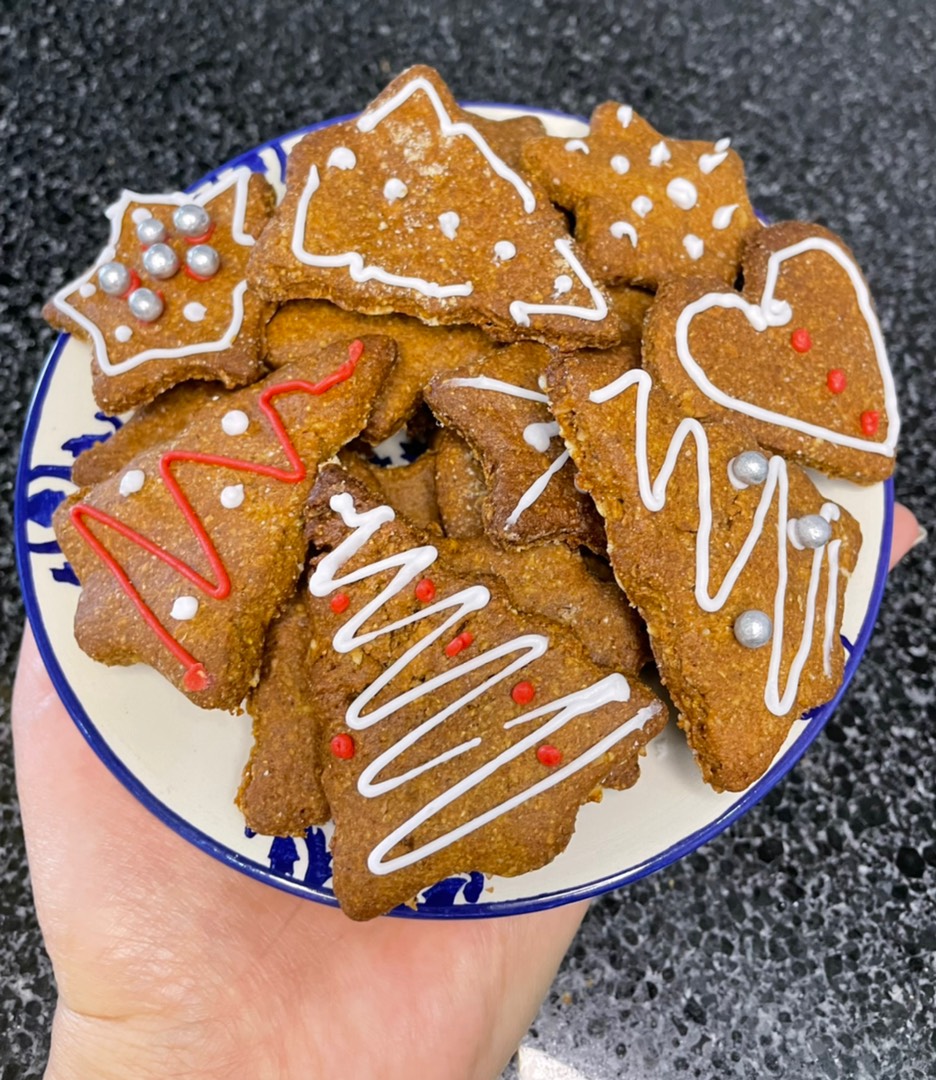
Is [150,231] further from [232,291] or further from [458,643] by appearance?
[458,643]

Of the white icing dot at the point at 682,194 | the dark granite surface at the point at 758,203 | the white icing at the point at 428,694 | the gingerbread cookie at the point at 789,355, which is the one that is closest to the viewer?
the white icing at the point at 428,694

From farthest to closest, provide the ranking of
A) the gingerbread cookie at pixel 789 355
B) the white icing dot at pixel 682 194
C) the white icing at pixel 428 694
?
the white icing dot at pixel 682 194 → the gingerbread cookie at pixel 789 355 → the white icing at pixel 428 694

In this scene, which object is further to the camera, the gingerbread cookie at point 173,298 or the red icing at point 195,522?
the gingerbread cookie at point 173,298

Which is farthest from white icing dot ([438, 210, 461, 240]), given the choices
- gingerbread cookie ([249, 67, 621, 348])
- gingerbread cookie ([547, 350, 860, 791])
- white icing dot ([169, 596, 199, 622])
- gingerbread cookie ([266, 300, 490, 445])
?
white icing dot ([169, 596, 199, 622])

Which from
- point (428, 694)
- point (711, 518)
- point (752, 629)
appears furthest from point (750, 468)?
point (428, 694)

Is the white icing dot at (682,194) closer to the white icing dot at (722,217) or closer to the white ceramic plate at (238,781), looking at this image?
the white icing dot at (722,217)

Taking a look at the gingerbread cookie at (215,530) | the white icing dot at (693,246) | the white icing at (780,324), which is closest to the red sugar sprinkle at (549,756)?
the gingerbread cookie at (215,530)
